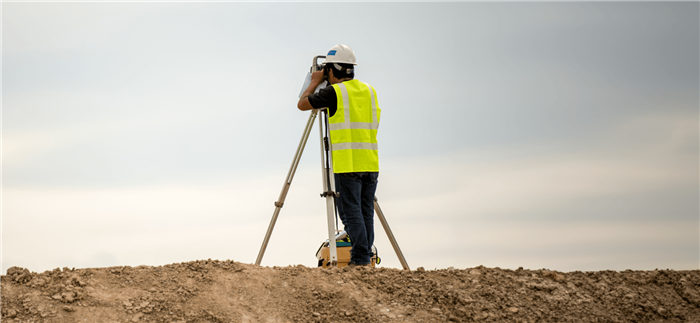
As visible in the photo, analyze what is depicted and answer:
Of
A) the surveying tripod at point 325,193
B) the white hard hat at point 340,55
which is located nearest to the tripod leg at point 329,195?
the surveying tripod at point 325,193

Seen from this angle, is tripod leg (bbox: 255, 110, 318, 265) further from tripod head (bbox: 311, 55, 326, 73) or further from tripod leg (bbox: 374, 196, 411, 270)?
tripod leg (bbox: 374, 196, 411, 270)

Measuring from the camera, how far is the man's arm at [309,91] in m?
6.90

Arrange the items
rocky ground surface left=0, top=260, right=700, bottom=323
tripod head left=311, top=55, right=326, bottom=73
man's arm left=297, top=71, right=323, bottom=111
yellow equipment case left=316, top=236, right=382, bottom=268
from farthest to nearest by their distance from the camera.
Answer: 1. yellow equipment case left=316, top=236, right=382, bottom=268
2. tripod head left=311, top=55, right=326, bottom=73
3. man's arm left=297, top=71, right=323, bottom=111
4. rocky ground surface left=0, top=260, right=700, bottom=323

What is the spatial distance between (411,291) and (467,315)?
25.0 inches

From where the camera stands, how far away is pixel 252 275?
19.9 ft

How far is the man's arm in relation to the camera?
6902mm

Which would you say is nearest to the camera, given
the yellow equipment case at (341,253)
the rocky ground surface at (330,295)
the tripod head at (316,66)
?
the rocky ground surface at (330,295)

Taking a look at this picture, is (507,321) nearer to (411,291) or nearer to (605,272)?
(411,291)

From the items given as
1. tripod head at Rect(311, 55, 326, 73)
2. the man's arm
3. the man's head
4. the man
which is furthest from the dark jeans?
tripod head at Rect(311, 55, 326, 73)

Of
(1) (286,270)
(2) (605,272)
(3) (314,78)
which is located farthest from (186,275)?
(2) (605,272)

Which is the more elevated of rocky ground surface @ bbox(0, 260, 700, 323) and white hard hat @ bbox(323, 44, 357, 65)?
white hard hat @ bbox(323, 44, 357, 65)

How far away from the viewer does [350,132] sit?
22.3 ft

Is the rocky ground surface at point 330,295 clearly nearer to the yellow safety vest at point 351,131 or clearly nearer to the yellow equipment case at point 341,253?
the yellow equipment case at point 341,253

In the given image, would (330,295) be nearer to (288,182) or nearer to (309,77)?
(288,182)
